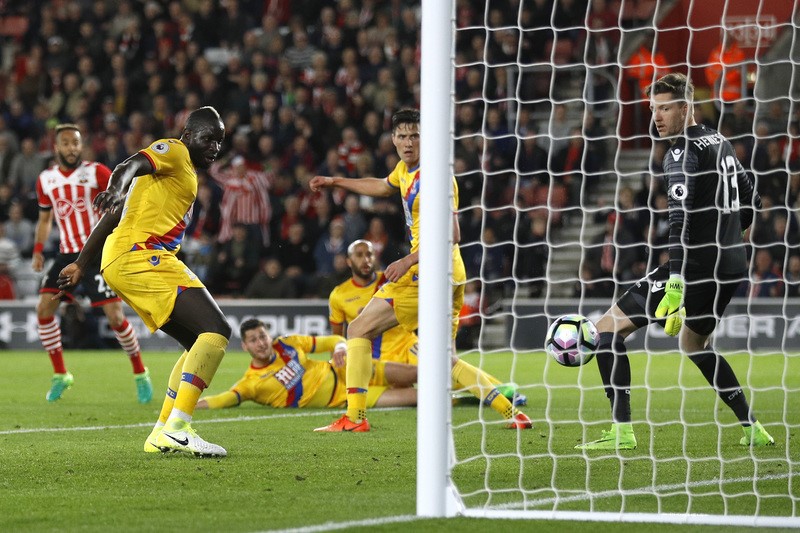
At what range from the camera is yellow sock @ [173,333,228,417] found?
659cm

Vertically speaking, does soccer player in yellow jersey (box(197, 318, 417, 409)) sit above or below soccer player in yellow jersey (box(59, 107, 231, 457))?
below

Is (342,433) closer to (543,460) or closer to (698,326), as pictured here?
(543,460)

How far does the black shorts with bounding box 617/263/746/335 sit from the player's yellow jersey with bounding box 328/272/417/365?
10.4 feet

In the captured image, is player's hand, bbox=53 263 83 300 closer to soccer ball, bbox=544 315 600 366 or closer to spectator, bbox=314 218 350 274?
soccer ball, bbox=544 315 600 366

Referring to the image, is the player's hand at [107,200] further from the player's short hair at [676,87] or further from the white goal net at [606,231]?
the player's short hair at [676,87]

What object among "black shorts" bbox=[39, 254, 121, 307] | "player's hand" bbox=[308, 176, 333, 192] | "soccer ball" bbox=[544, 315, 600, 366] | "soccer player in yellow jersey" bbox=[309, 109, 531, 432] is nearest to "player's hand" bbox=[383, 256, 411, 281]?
"soccer player in yellow jersey" bbox=[309, 109, 531, 432]

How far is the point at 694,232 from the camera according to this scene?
6676mm

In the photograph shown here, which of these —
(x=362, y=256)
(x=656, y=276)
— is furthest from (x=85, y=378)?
(x=656, y=276)

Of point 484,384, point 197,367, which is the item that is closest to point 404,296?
point 484,384

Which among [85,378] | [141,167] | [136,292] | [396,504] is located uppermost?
[141,167]

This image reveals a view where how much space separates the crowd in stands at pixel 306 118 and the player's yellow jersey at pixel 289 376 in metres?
6.34

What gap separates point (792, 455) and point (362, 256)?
4212 mm

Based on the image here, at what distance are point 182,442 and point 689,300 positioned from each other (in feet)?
9.22

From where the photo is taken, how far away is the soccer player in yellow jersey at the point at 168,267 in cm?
659
